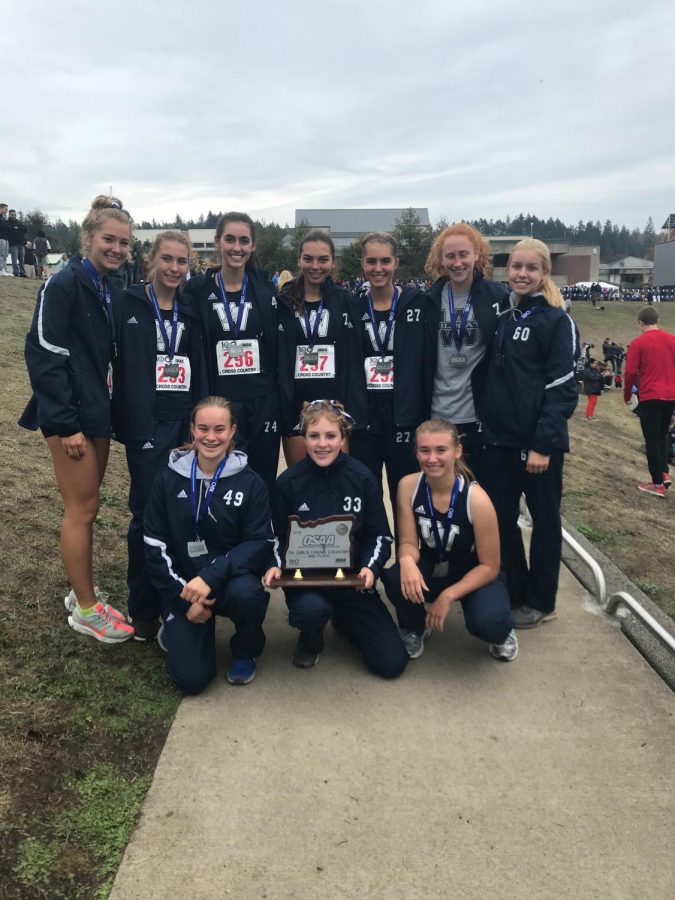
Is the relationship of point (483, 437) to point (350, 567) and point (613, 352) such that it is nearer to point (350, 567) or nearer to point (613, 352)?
point (350, 567)

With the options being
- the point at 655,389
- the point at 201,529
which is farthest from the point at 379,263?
the point at 655,389

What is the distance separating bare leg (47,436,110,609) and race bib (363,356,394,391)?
1.51m

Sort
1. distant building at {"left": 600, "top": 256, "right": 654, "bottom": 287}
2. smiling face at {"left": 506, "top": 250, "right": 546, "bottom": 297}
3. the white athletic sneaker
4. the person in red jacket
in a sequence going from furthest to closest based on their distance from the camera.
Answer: distant building at {"left": 600, "top": 256, "right": 654, "bottom": 287}, the person in red jacket, smiling face at {"left": 506, "top": 250, "right": 546, "bottom": 297}, the white athletic sneaker

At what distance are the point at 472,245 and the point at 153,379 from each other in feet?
6.21

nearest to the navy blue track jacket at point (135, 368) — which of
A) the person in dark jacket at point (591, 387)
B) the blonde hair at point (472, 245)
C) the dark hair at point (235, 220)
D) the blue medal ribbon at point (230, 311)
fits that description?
the blue medal ribbon at point (230, 311)

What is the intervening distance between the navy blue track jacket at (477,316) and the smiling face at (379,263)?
0.84ft

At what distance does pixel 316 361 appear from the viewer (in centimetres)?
395

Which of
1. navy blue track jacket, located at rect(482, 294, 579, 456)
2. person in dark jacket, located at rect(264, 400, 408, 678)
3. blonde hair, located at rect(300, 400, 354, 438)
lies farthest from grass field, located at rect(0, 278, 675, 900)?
navy blue track jacket, located at rect(482, 294, 579, 456)

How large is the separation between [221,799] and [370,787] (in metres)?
0.56

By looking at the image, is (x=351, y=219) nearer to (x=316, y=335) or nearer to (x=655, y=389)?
(x=655, y=389)

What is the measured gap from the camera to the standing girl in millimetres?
3428

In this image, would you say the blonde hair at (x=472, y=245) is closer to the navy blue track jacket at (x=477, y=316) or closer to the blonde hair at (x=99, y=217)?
the navy blue track jacket at (x=477, y=316)

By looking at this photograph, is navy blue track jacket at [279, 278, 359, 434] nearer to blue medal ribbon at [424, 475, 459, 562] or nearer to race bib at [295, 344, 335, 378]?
race bib at [295, 344, 335, 378]

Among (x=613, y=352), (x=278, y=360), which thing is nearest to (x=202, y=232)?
(x=613, y=352)
